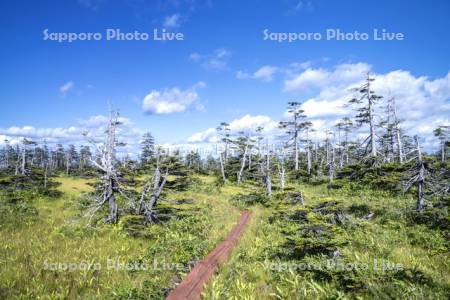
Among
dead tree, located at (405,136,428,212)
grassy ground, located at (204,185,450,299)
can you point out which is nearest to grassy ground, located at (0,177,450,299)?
Answer: grassy ground, located at (204,185,450,299)

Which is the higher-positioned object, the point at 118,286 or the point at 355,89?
the point at 355,89

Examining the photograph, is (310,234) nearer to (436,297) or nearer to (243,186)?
(436,297)

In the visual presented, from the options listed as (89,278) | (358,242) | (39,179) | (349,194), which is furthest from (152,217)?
(39,179)

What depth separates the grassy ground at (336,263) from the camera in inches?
279

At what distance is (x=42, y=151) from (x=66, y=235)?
98.7 metres

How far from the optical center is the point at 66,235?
12812 mm

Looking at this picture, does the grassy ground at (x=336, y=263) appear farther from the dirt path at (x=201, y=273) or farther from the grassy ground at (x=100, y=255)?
the grassy ground at (x=100, y=255)

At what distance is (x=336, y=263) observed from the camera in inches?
331

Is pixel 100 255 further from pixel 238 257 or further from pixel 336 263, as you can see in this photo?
pixel 336 263

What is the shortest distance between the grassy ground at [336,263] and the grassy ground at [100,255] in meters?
1.68

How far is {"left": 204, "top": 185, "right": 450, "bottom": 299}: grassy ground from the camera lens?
7078mm

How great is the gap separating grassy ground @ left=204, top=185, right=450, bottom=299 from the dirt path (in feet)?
1.14

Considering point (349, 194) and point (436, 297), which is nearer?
point (436, 297)

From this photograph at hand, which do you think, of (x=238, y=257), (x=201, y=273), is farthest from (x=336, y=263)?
(x=201, y=273)
